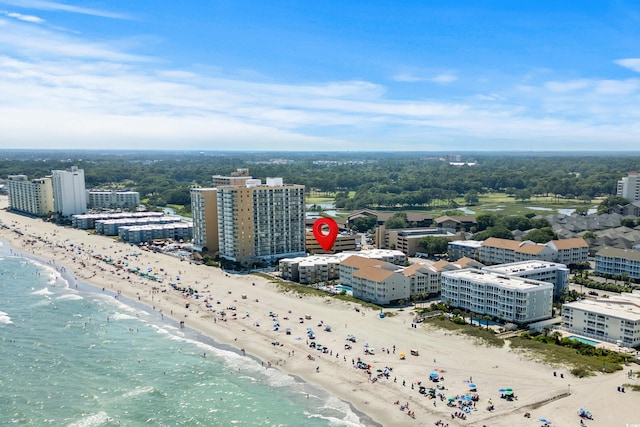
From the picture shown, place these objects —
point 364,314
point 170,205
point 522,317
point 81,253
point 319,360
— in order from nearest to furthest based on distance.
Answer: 1. point 319,360
2. point 522,317
3. point 364,314
4. point 81,253
5. point 170,205

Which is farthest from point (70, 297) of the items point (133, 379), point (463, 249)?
point (463, 249)

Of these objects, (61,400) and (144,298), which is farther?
(144,298)

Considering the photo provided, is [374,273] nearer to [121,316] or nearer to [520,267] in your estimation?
[520,267]

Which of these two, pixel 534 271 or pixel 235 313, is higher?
pixel 534 271

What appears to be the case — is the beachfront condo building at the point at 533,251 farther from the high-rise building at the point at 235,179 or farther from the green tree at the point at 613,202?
the green tree at the point at 613,202

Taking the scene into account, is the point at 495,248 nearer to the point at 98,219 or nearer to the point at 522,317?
the point at 522,317

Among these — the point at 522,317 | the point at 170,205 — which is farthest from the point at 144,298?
the point at 170,205
